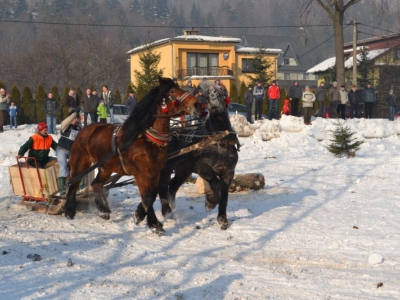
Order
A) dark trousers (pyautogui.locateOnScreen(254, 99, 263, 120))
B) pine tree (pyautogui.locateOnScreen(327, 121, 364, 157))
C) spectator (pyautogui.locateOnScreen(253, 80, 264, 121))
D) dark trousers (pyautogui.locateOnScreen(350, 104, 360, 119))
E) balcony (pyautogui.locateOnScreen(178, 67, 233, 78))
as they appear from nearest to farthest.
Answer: pine tree (pyautogui.locateOnScreen(327, 121, 364, 157)), spectator (pyautogui.locateOnScreen(253, 80, 264, 121)), dark trousers (pyautogui.locateOnScreen(254, 99, 263, 120)), dark trousers (pyautogui.locateOnScreen(350, 104, 360, 119)), balcony (pyautogui.locateOnScreen(178, 67, 233, 78))

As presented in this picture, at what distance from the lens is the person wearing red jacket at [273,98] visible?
78.2ft

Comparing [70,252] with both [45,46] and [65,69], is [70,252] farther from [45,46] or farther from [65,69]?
[45,46]

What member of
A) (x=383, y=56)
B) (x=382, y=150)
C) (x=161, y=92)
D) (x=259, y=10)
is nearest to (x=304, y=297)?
(x=161, y=92)

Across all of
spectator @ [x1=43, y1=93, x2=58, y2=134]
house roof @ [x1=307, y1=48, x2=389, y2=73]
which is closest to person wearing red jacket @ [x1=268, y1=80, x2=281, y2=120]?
spectator @ [x1=43, y1=93, x2=58, y2=134]

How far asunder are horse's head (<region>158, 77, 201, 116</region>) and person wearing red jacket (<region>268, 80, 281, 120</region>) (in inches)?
617

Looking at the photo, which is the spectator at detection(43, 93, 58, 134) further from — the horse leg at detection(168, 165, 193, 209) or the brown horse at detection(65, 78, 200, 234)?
the brown horse at detection(65, 78, 200, 234)

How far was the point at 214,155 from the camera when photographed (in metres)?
9.10

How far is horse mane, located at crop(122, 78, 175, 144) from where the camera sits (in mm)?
8500

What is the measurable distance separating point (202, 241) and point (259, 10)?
173m

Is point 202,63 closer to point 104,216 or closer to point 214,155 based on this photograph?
point 104,216

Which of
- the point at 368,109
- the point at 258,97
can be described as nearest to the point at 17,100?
the point at 258,97

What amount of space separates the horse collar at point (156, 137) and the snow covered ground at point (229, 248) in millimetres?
1355

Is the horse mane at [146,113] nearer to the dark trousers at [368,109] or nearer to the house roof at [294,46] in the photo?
the dark trousers at [368,109]

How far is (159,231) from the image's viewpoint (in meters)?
8.57
